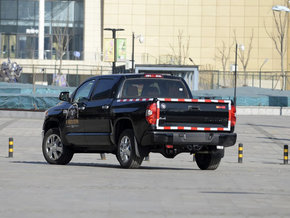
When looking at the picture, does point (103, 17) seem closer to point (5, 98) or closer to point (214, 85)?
point (214, 85)

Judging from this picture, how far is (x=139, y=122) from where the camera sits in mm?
17438

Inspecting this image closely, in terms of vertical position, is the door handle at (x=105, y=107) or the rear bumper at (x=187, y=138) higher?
the door handle at (x=105, y=107)

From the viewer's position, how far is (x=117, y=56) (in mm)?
67062

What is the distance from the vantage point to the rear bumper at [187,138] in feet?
56.3

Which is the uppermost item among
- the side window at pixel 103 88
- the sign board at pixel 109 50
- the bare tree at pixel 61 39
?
the bare tree at pixel 61 39

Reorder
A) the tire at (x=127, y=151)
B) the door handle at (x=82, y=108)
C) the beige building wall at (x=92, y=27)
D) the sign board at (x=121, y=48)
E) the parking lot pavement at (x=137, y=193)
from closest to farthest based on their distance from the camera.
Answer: the parking lot pavement at (x=137, y=193) → the tire at (x=127, y=151) → the door handle at (x=82, y=108) → the sign board at (x=121, y=48) → the beige building wall at (x=92, y=27)

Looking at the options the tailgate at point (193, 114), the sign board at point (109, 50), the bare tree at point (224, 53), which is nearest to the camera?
the tailgate at point (193, 114)

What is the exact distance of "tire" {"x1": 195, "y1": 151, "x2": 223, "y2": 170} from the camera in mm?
18656

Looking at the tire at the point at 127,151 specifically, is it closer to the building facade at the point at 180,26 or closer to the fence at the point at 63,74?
the fence at the point at 63,74

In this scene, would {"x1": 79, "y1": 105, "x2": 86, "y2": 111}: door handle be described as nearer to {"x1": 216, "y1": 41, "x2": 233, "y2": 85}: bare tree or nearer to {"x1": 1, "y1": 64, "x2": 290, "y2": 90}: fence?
{"x1": 1, "y1": 64, "x2": 290, "y2": 90}: fence

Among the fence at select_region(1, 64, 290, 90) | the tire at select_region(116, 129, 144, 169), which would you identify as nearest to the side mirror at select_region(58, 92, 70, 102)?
the tire at select_region(116, 129, 144, 169)

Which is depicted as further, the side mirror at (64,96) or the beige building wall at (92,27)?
the beige building wall at (92,27)

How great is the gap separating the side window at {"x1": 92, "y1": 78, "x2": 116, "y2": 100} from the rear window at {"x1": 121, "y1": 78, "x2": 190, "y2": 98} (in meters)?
0.36

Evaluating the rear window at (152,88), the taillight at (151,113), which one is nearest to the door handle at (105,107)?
the rear window at (152,88)
